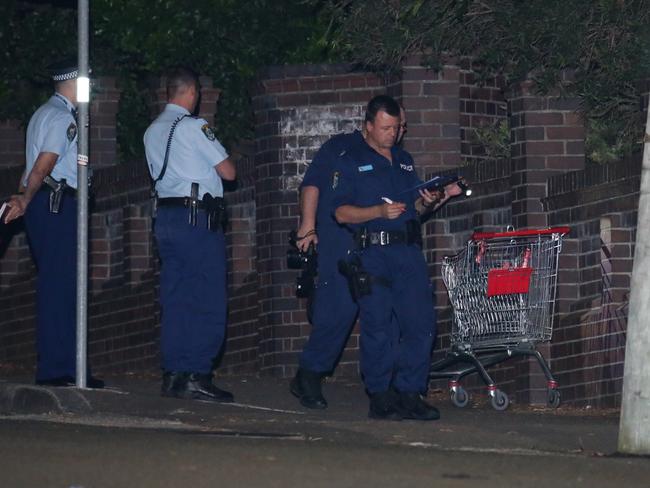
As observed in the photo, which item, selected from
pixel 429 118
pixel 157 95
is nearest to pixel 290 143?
pixel 429 118

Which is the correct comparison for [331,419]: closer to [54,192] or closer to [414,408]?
[414,408]

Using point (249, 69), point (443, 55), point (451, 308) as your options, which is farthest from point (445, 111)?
point (249, 69)

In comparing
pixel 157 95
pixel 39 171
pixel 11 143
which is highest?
pixel 157 95

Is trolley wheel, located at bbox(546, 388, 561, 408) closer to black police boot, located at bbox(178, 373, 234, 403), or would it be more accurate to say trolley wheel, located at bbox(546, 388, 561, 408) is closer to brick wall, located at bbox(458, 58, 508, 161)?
black police boot, located at bbox(178, 373, 234, 403)

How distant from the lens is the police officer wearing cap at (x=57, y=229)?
460 inches

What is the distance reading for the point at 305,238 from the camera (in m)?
11.5

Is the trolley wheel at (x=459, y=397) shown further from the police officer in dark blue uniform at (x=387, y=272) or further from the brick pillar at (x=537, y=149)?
the police officer in dark blue uniform at (x=387, y=272)

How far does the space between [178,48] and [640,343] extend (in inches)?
330

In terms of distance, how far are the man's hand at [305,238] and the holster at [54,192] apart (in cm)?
145

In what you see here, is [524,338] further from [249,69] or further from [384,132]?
[249,69]

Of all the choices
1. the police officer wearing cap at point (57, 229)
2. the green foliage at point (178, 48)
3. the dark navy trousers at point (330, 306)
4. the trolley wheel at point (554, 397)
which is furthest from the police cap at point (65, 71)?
the green foliage at point (178, 48)

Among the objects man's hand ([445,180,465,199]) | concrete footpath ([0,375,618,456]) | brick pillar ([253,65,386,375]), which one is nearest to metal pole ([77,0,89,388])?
concrete footpath ([0,375,618,456])

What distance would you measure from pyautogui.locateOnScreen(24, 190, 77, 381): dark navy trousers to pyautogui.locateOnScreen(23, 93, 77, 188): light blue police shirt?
0.16 metres

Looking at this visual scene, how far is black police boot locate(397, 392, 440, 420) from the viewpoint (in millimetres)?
10930
